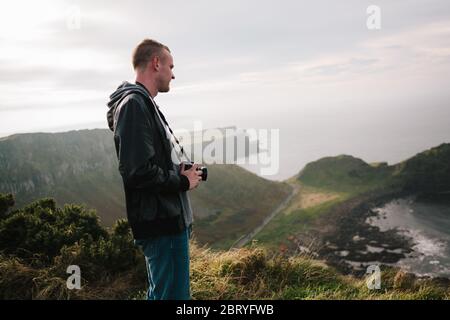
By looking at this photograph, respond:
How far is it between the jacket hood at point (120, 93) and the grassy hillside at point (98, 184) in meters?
77.1

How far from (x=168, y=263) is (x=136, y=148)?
3.56 ft

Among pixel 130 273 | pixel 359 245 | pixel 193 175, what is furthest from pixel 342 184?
pixel 193 175

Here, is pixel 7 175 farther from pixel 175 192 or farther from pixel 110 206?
pixel 175 192

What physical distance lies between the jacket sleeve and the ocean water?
65237mm

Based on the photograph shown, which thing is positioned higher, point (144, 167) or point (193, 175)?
point (144, 167)

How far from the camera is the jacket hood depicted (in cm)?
304

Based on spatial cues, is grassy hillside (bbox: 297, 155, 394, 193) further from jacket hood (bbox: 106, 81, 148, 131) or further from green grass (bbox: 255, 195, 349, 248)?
jacket hood (bbox: 106, 81, 148, 131)

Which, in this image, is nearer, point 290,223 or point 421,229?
point 421,229

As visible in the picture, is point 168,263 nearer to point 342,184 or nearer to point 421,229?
point 421,229

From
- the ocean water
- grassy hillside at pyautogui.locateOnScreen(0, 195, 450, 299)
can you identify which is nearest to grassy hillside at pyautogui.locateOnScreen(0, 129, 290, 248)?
the ocean water

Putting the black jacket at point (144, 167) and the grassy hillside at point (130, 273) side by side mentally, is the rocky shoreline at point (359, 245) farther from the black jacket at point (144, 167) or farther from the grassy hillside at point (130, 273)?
the black jacket at point (144, 167)

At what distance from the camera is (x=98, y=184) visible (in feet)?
340
